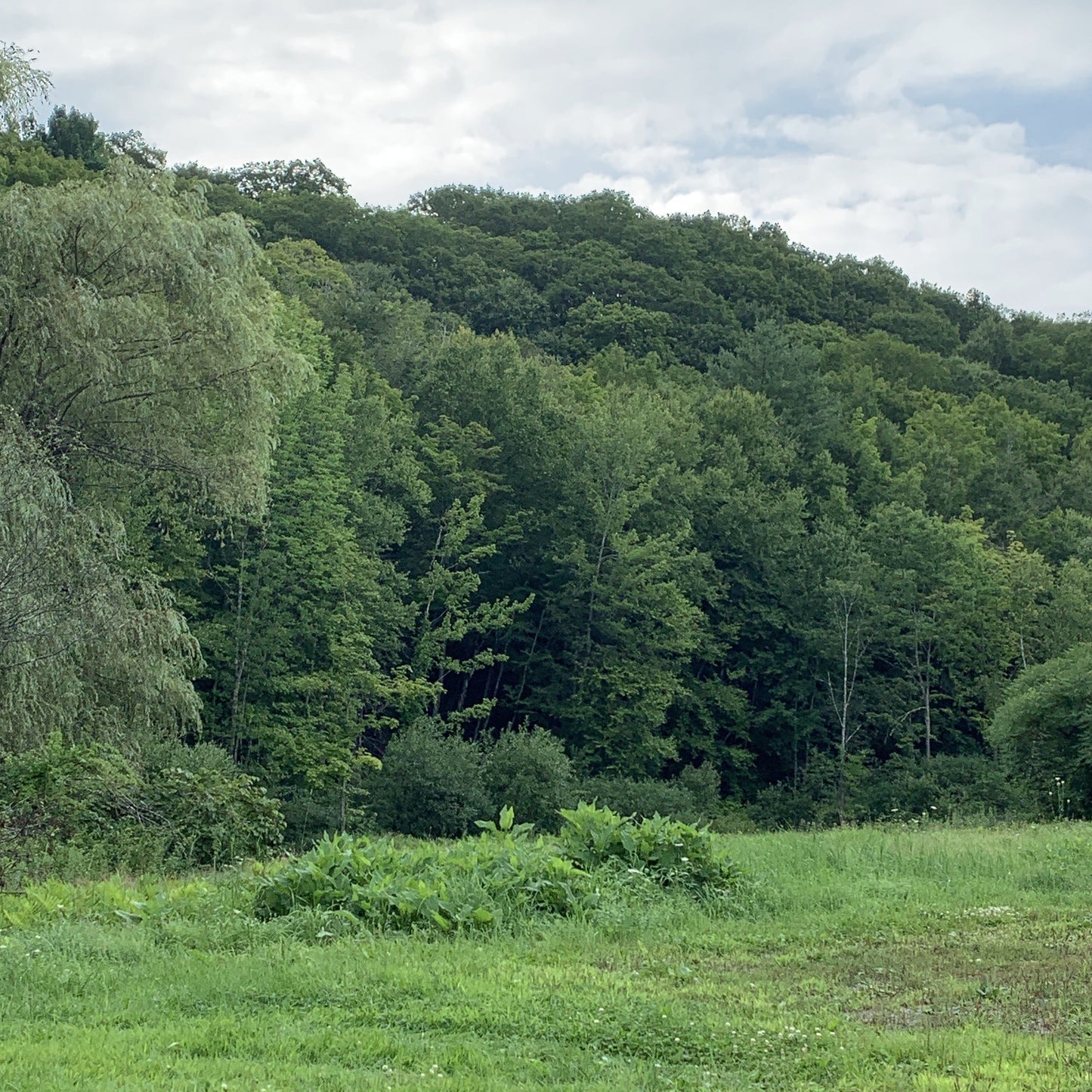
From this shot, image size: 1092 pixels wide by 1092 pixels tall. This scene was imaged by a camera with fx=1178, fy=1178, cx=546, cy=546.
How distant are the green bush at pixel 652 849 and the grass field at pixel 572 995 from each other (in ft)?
0.92

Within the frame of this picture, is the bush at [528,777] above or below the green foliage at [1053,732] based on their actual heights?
below

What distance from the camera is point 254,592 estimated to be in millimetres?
33500

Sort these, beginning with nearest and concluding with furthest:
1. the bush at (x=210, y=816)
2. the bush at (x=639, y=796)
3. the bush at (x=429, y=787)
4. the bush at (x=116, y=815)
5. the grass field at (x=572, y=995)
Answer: the grass field at (x=572, y=995), the bush at (x=116, y=815), the bush at (x=210, y=816), the bush at (x=429, y=787), the bush at (x=639, y=796)

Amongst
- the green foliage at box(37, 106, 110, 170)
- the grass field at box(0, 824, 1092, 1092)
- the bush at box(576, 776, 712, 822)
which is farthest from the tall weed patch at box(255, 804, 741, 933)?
the green foliage at box(37, 106, 110, 170)

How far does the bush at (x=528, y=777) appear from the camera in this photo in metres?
32.2

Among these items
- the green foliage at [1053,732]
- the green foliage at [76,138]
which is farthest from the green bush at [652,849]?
the green foliage at [76,138]

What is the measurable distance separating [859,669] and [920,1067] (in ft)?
139

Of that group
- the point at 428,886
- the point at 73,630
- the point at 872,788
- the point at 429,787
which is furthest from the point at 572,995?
the point at 872,788

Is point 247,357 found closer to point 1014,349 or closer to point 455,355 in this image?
point 455,355

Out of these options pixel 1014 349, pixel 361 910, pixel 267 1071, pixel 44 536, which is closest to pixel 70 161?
pixel 44 536

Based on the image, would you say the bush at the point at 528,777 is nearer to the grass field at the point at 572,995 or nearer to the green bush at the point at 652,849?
the green bush at the point at 652,849

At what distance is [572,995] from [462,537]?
34.3 metres

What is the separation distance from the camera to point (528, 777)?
3269cm

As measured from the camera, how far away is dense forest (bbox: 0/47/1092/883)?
1680 cm
